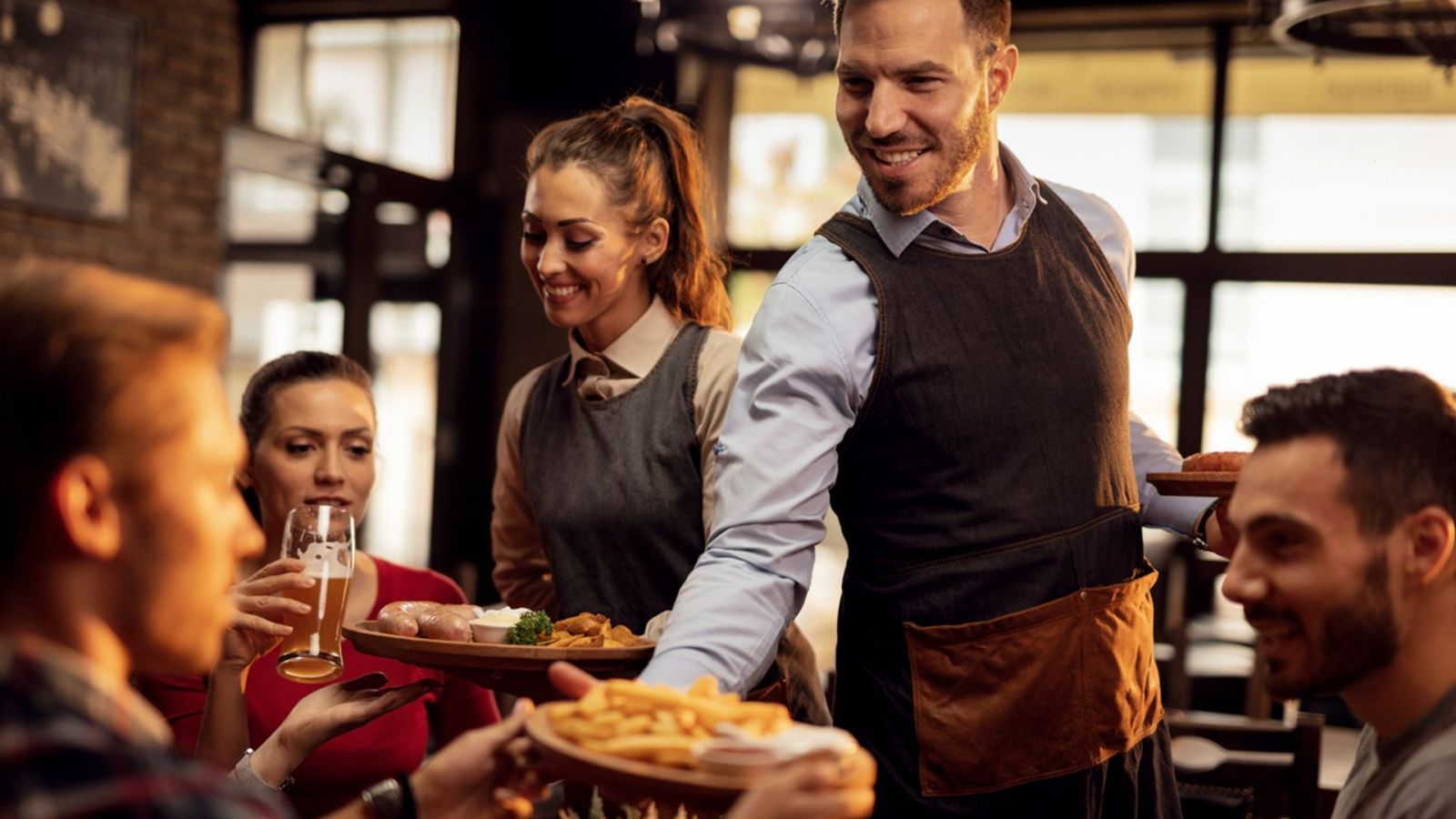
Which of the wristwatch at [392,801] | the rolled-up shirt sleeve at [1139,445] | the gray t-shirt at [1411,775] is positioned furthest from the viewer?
the rolled-up shirt sleeve at [1139,445]

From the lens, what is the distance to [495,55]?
8641 millimetres

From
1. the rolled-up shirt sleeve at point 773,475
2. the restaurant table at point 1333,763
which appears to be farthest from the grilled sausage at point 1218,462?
the restaurant table at point 1333,763

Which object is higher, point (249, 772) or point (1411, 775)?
point (1411, 775)

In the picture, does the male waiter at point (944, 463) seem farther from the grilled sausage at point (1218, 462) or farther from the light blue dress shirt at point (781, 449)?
the grilled sausage at point (1218, 462)

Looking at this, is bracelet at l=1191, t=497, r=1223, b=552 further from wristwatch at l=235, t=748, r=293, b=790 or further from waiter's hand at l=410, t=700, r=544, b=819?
wristwatch at l=235, t=748, r=293, b=790

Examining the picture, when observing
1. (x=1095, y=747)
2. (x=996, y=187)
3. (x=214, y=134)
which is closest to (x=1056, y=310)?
(x=996, y=187)

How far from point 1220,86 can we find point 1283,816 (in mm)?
5231

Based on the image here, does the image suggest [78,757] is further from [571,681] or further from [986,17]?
[986,17]

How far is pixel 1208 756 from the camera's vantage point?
285 centimetres

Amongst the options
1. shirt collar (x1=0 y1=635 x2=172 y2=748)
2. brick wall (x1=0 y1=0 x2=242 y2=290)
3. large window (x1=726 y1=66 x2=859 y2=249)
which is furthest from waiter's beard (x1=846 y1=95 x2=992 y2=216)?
large window (x1=726 y1=66 x2=859 y2=249)

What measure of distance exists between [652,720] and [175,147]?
231 inches

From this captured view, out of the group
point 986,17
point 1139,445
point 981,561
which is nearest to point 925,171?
point 986,17

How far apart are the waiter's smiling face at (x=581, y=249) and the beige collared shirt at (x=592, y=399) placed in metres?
0.05

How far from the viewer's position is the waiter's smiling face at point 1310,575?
57.6 inches
